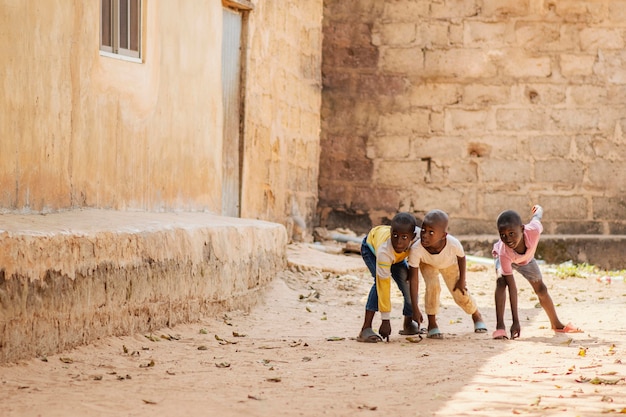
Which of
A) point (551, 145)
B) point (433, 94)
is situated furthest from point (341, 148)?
point (551, 145)

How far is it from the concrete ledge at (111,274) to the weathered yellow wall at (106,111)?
0.27m

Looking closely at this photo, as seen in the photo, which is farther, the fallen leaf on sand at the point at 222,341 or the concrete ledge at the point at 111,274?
the fallen leaf on sand at the point at 222,341

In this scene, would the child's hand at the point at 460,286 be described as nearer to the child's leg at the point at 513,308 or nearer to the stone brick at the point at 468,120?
the child's leg at the point at 513,308

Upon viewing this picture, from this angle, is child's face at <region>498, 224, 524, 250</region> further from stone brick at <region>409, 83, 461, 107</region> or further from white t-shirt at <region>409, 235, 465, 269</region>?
stone brick at <region>409, 83, 461, 107</region>

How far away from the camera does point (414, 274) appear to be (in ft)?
20.1

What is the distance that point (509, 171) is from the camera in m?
12.1

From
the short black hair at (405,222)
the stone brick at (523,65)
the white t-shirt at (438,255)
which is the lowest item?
the white t-shirt at (438,255)

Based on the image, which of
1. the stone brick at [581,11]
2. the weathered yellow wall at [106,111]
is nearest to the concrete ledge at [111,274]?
the weathered yellow wall at [106,111]

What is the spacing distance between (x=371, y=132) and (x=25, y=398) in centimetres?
864

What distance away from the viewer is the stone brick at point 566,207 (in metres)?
12.1

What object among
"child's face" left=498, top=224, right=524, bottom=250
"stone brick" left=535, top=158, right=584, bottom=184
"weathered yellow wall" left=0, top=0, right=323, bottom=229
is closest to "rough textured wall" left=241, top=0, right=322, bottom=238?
"weathered yellow wall" left=0, top=0, right=323, bottom=229

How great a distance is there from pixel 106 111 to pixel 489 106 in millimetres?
6262

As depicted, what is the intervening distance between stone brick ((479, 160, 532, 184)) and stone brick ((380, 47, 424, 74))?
1.48 meters

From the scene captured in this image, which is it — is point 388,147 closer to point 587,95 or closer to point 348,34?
point 348,34
